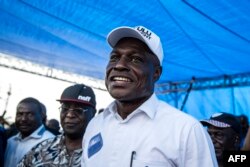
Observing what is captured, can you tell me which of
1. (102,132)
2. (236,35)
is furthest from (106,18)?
(102,132)

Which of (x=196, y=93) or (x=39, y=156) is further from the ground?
(x=196, y=93)

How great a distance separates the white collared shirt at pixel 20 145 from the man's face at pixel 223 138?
69.4 inches

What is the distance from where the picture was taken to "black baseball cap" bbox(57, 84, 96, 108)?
2490 mm

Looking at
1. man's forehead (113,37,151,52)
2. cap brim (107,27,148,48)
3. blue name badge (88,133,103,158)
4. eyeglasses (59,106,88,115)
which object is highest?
cap brim (107,27,148,48)

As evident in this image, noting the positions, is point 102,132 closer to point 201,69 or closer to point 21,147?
point 21,147

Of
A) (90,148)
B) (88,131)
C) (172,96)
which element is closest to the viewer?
(90,148)

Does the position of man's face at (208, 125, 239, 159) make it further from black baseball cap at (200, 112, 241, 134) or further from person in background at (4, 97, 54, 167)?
person in background at (4, 97, 54, 167)

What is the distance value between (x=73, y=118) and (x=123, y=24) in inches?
106

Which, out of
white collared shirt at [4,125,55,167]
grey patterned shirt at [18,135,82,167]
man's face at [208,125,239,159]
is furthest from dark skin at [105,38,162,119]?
white collared shirt at [4,125,55,167]

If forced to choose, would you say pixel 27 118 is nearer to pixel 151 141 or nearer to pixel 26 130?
pixel 26 130

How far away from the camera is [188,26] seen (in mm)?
4816

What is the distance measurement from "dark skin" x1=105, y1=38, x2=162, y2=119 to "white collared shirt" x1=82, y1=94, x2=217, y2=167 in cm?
6

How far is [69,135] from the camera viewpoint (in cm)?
240

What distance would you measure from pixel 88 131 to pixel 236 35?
3685mm
